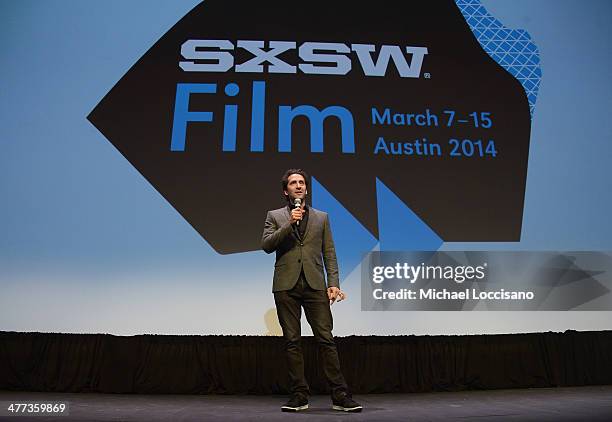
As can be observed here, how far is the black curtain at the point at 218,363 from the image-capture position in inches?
127

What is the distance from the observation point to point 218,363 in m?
3.25

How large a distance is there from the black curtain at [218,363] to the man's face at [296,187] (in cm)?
114

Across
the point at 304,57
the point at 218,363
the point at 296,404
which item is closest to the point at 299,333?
the point at 296,404

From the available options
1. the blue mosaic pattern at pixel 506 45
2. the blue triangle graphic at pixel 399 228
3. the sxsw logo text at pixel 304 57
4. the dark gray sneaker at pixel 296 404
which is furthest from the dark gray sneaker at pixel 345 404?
the blue mosaic pattern at pixel 506 45

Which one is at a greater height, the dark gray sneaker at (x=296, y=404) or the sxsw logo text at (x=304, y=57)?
the sxsw logo text at (x=304, y=57)

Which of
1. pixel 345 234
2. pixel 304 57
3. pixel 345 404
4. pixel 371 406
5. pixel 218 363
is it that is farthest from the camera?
pixel 304 57

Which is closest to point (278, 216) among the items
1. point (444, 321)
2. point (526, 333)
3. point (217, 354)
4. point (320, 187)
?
point (320, 187)

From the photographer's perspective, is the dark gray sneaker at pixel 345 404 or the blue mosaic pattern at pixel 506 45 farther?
the blue mosaic pattern at pixel 506 45

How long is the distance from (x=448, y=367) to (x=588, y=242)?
1.28 meters

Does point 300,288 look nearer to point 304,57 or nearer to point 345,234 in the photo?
point 345,234

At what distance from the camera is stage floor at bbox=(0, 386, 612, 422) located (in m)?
2.32

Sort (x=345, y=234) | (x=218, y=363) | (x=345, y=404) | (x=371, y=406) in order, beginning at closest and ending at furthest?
1. (x=345, y=404)
2. (x=371, y=406)
3. (x=218, y=363)
4. (x=345, y=234)

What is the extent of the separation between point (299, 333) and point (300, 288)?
21 centimetres

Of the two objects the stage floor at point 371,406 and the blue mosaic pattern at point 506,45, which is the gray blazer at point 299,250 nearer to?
the stage floor at point 371,406
